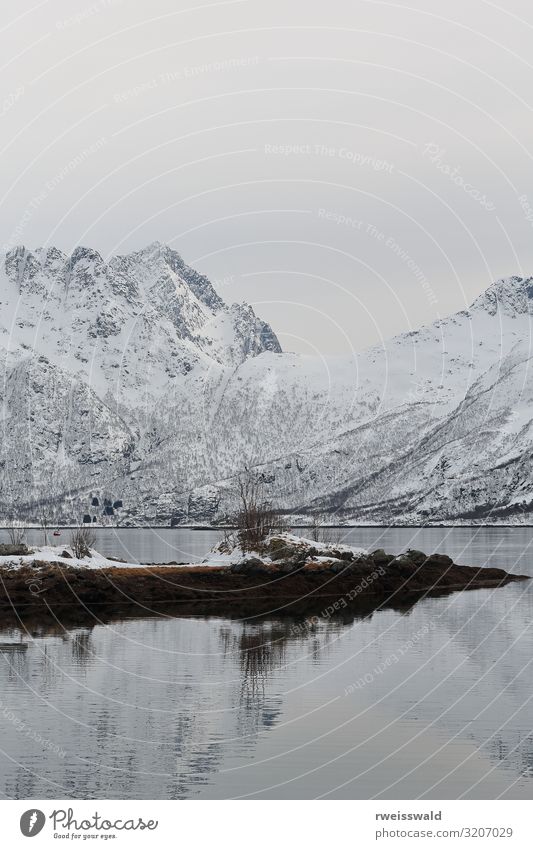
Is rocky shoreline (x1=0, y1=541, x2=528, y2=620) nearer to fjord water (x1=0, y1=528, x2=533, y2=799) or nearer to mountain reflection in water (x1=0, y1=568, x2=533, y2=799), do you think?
fjord water (x1=0, y1=528, x2=533, y2=799)

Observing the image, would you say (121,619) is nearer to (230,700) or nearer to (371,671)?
(371,671)

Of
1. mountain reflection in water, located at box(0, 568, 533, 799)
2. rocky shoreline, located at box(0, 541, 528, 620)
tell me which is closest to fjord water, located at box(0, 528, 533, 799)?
mountain reflection in water, located at box(0, 568, 533, 799)

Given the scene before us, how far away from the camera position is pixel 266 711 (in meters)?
42.6

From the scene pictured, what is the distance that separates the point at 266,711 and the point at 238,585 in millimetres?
50398

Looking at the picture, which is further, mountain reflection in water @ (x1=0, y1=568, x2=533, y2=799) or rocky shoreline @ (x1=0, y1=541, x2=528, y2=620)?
rocky shoreline @ (x1=0, y1=541, x2=528, y2=620)

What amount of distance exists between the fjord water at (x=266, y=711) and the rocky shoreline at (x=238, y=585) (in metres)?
12.8

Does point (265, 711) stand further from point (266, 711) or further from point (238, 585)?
point (238, 585)

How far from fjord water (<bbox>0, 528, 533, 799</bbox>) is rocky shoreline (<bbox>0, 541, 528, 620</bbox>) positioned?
505 inches

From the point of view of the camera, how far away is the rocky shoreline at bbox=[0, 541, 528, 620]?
81.1m

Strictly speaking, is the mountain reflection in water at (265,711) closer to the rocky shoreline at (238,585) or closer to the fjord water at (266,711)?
the fjord water at (266,711)

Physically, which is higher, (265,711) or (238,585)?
(238,585)

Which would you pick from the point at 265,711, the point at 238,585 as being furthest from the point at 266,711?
the point at 238,585

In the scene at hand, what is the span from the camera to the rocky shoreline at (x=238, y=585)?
8112 centimetres
